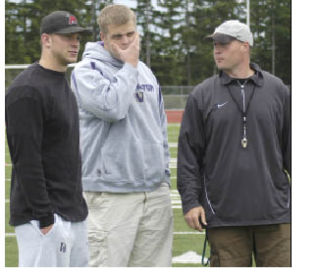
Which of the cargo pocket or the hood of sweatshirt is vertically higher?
the hood of sweatshirt

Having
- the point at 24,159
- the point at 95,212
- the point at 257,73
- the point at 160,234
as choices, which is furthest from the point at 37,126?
the point at 257,73

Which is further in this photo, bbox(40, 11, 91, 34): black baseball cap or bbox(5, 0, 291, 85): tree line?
bbox(5, 0, 291, 85): tree line

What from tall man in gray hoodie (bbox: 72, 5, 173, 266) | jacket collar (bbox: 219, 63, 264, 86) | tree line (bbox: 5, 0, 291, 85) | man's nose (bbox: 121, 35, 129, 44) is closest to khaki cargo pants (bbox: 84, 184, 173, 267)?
tall man in gray hoodie (bbox: 72, 5, 173, 266)

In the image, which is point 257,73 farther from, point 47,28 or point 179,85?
point 179,85

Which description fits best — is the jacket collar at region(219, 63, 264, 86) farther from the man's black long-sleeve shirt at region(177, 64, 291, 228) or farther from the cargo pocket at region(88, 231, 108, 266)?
the cargo pocket at region(88, 231, 108, 266)

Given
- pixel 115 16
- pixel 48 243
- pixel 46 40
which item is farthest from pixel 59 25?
pixel 48 243

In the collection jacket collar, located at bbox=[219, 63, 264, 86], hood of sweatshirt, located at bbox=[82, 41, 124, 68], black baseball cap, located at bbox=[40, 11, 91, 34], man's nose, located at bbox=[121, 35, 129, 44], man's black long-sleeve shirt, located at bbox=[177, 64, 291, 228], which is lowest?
man's black long-sleeve shirt, located at bbox=[177, 64, 291, 228]

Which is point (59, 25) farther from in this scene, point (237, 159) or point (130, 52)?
point (237, 159)

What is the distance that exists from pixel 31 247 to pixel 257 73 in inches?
51.1

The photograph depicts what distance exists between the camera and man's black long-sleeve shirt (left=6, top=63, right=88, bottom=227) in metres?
2.58

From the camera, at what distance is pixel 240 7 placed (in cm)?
2998

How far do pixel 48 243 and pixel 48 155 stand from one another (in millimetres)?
351

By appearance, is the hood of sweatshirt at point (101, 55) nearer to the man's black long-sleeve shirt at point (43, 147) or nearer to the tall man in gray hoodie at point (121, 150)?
the tall man in gray hoodie at point (121, 150)

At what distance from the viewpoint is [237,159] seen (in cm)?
301
